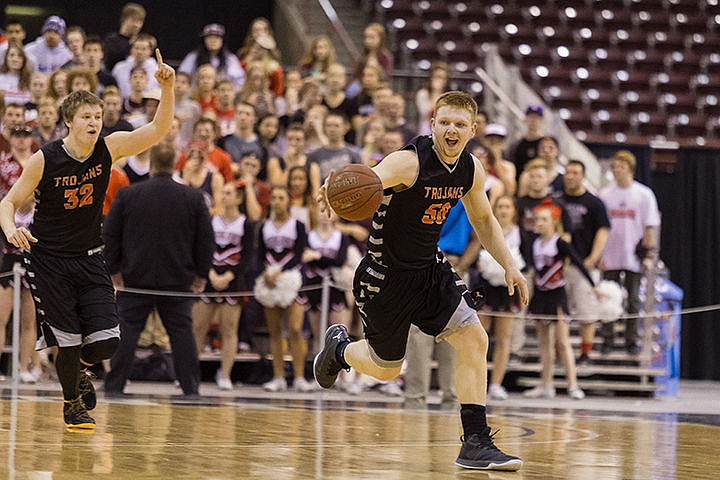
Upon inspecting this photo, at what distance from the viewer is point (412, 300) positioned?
244 inches

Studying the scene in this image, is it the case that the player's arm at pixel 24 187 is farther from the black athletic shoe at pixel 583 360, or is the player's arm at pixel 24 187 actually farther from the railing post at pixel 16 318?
the black athletic shoe at pixel 583 360

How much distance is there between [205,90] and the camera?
42.8 ft

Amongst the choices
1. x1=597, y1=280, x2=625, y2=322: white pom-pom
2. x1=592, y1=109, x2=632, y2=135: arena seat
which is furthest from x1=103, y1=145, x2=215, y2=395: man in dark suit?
x1=592, y1=109, x2=632, y2=135: arena seat

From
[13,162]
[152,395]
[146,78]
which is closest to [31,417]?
[152,395]

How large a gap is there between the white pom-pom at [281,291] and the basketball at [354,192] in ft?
18.7

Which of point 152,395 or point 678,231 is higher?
point 678,231

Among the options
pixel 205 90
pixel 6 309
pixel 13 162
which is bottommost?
pixel 6 309

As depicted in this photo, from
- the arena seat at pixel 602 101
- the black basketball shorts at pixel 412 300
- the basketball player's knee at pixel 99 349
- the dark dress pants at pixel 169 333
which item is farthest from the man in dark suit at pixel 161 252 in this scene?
the arena seat at pixel 602 101

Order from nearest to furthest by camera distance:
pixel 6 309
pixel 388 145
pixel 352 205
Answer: pixel 352 205 → pixel 6 309 → pixel 388 145

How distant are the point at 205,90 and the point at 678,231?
246 inches

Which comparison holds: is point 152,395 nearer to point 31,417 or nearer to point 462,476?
point 31,417

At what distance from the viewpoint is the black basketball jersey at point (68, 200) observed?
693 centimetres

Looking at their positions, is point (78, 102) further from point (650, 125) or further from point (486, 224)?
point (650, 125)

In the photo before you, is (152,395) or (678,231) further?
(678,231)
